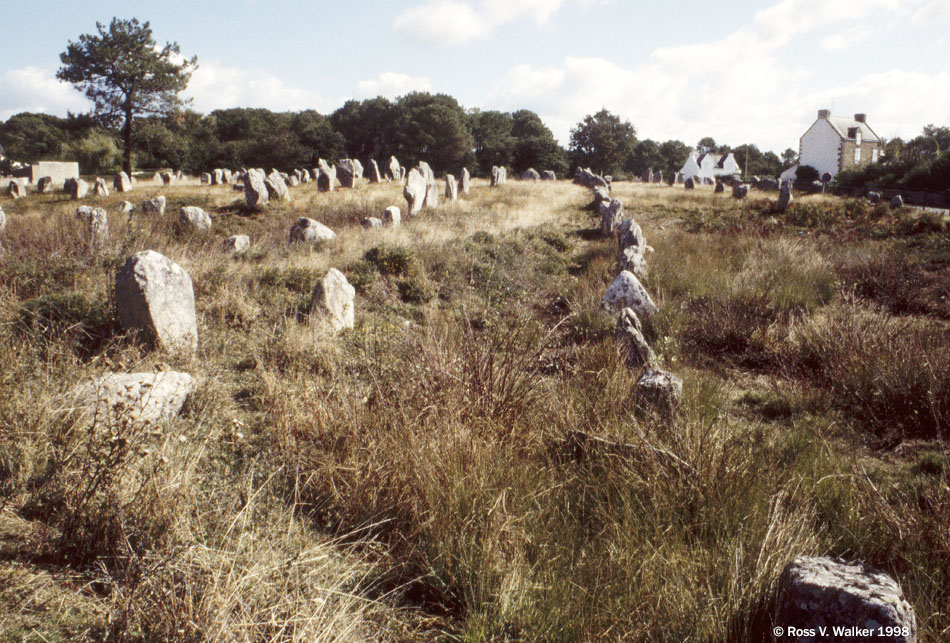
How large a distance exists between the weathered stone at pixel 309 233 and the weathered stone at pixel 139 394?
805 centimetres

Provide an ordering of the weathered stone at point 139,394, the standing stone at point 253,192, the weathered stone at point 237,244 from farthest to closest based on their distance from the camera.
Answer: the standing stone at point 253,192 → the weathered stone at point 237,244 → the weathered stone at point 139,394

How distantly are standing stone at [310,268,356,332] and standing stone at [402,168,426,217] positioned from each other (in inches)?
383

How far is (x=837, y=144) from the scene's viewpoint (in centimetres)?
5006

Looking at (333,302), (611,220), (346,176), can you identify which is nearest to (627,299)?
(333,302)

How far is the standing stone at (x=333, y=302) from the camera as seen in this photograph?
7.23m

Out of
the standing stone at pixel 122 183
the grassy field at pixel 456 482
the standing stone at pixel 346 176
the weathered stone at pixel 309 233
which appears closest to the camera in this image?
the grassy field at pixel 456 482

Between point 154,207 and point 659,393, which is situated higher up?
point 154,207

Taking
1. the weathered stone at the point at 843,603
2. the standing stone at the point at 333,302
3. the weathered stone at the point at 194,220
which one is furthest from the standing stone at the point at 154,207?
the weathered stone at the point at 843,603

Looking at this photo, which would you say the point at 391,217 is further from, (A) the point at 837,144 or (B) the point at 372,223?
(A) the point at 837,144

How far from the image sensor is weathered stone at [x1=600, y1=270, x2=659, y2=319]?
819cm

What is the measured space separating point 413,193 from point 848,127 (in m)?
53.0

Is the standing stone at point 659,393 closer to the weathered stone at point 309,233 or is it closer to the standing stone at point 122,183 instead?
the weathered stone at point 309,233

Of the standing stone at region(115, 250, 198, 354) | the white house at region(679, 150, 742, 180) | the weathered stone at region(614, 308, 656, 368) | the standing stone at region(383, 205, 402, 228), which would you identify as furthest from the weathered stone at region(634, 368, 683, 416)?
the white house at region(679, 150, 742, 180)

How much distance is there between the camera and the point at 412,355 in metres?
4.65
